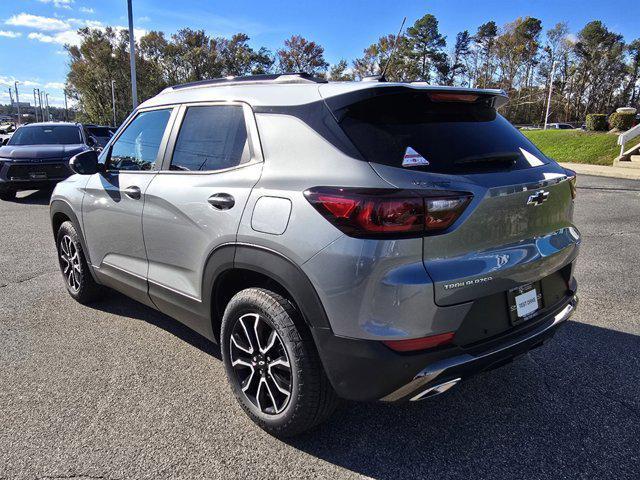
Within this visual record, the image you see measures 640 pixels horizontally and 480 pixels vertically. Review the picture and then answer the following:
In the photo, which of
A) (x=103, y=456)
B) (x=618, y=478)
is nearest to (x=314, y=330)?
(x=103, y=456)

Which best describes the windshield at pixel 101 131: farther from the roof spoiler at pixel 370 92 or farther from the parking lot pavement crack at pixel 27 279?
the roof spoiler at pixel 370 92

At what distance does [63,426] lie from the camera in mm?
Result: 2666

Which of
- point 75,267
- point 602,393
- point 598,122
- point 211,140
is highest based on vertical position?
point 598,122

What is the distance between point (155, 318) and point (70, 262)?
103cm

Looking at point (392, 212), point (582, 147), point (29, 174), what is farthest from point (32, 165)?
point (582, 147)

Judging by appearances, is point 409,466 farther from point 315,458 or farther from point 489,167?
point 489,167

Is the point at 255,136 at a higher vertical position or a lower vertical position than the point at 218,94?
lower

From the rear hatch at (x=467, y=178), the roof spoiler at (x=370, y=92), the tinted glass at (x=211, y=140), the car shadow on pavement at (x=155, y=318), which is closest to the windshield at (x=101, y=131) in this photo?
the car shadow on pavement at (x=155, y=318)

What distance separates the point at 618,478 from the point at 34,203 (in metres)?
11.6

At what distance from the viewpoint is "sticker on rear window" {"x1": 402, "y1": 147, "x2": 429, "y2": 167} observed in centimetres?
213

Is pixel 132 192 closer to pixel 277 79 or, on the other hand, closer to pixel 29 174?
pixel 277 79

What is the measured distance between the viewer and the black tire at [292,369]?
7.52 ft

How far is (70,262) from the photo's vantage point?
448 cm

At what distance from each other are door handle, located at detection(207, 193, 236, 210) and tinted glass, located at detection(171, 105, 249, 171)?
0.18 meters
